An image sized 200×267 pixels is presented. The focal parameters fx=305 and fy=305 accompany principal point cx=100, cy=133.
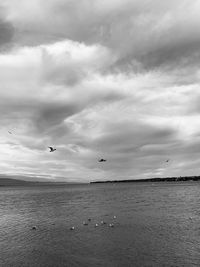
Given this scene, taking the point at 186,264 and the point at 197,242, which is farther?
the point at 197,242

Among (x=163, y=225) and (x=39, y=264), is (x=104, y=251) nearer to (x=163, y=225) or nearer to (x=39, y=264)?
(x=39, y=264)

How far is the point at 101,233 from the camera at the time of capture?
48688 mm

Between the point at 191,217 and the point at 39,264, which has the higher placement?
the point at 191,217

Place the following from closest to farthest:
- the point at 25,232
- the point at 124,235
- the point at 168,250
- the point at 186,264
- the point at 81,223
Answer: the point at 186,264 → the point at 168,250 → the point at 124,235 → the point at 25,232 → the point at 81,223

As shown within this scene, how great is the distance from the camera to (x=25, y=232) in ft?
169

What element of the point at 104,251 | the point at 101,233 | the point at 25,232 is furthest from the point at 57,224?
the point at 104,251

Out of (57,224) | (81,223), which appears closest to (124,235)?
(81,223)

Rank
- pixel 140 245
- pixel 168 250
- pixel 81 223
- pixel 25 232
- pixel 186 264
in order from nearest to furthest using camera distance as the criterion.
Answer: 1. pixel 186 264
2. pixel 168 250
3. pixel 140 245
4. pixel 25 232
5. pixel 81 223

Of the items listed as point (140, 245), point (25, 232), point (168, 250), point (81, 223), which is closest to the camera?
point (168, 250)

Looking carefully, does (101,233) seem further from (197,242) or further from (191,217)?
(191,217)

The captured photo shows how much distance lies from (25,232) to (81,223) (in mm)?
11340

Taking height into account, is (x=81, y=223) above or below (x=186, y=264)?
above

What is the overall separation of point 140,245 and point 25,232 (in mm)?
21240

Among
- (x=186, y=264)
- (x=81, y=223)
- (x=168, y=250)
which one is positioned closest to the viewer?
(x=186, y=264)
